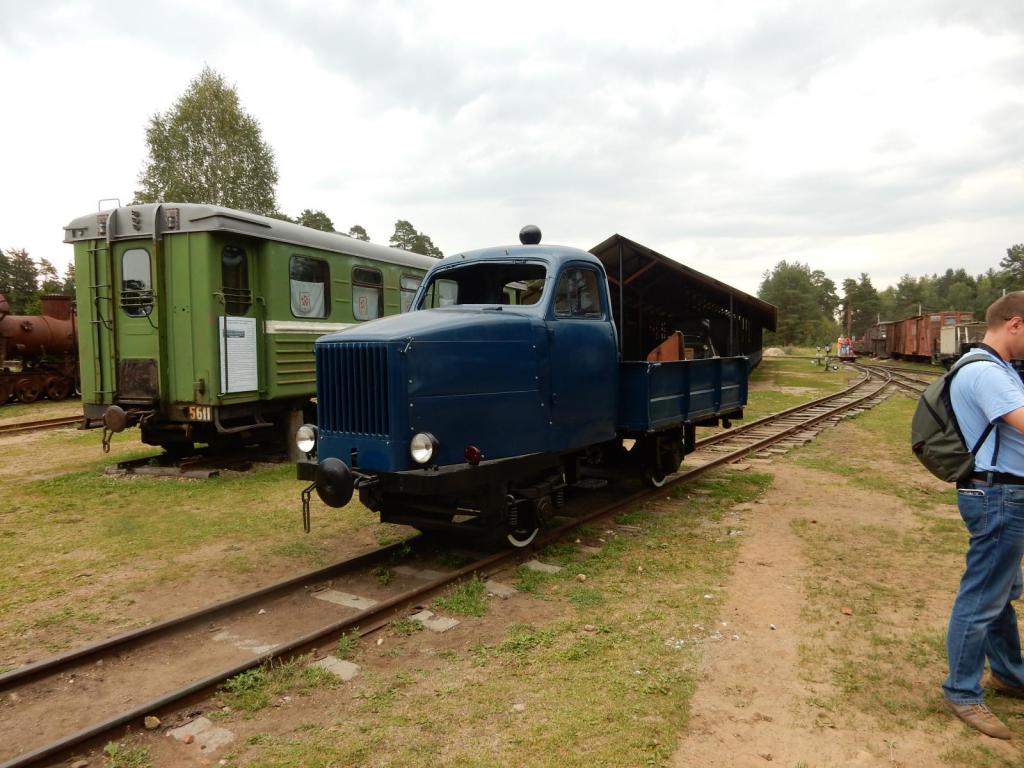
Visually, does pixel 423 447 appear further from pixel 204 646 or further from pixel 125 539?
pixel 125 539

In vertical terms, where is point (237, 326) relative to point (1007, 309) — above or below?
above

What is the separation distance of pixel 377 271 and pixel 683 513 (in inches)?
279

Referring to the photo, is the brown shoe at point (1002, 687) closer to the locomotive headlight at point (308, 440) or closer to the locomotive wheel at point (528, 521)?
the locomotive wheel at point (528, 521)

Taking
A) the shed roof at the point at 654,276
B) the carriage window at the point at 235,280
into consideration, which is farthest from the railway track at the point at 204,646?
the shed roof at the point at 654,276

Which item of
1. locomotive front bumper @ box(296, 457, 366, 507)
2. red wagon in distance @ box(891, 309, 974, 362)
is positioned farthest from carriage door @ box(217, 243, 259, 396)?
red wagon in distance @ box(891, 309, 974, 362)

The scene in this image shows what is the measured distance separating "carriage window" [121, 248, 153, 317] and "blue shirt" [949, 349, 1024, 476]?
953 cm

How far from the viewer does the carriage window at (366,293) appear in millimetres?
11320

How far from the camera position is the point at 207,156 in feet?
118

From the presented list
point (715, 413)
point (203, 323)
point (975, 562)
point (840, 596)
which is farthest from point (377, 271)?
point (975, 562)

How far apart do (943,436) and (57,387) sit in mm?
23793

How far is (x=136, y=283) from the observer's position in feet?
30.6

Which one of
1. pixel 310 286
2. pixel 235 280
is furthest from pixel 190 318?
pixel 310 286

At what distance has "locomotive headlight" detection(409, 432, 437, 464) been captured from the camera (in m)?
4.89

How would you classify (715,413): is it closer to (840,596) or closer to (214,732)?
(840,596)
